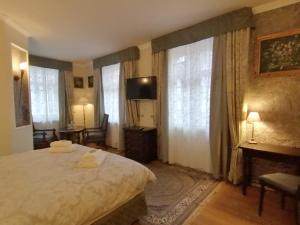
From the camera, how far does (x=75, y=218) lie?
1.33 meters

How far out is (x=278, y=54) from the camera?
2.66 m


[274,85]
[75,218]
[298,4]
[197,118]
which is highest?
[298,4]

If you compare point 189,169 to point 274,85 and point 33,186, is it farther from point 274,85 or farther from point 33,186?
point 33,186

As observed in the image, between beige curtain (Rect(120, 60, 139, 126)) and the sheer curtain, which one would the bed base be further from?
beige curtain (Rect(120, 60, 139, 126))

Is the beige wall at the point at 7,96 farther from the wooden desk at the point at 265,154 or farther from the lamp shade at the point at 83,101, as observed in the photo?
the wooden desk at the point at 265,154

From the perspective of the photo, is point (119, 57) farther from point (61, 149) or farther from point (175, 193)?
point (175, 193)

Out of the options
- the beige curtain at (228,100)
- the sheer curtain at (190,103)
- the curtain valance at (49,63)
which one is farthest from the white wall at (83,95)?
the beige curtain at (228,100)

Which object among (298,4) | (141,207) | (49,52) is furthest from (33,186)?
(49,52)

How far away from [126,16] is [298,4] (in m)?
2.44

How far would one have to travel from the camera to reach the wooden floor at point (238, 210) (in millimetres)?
2057

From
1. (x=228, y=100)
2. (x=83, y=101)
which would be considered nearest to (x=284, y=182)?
(x=228, y=100)

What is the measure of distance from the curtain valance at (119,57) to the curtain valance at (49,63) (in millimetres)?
903

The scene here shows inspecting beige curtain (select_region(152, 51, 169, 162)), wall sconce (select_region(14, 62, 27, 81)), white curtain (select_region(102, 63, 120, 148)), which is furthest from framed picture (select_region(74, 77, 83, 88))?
beige curtain (select_region(152, 51, 169, 162))

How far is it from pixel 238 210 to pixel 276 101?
1647 mm
